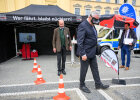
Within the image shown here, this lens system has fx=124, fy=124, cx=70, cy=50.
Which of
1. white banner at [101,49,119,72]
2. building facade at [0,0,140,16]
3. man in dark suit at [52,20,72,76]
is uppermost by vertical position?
building facade at [0,0,140,16]

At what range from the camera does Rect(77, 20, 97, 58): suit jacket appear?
9.99ft

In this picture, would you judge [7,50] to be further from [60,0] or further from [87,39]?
[60,0]

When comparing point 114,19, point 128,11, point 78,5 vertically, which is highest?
point 78,5

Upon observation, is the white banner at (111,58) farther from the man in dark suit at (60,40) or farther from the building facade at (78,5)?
the building facade at (78,5)

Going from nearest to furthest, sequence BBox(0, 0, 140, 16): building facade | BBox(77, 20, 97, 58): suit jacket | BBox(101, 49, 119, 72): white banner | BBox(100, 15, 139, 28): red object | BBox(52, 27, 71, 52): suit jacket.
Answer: BBox(77, 20, 97, 58): suit jacket, BBox(101, 49, 119, 72): white banner, BBox(52, 27, 71, 52): suit jacket, BBox(100, 15, 139, 28): red object, BBox(0, 0, 140, 16): building facade

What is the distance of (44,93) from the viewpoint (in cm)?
329

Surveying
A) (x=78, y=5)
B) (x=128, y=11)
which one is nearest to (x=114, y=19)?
(x=128, y=11)

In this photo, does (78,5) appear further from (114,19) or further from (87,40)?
(87,40)

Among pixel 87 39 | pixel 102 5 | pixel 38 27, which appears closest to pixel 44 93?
pixel 87 39

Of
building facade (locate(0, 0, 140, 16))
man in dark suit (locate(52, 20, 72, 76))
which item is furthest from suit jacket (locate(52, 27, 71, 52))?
building facade (locate(0, 0, 140, 16))

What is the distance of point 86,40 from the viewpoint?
3.16 meters

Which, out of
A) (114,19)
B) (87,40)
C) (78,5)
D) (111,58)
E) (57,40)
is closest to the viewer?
(87,40)

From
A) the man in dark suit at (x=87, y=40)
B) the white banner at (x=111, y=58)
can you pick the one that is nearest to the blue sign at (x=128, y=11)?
the white banner at (x=111, y=58)

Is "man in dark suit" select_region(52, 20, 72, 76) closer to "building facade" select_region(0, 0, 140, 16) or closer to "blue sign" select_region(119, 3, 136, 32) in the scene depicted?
"blue sign" select_region(119, 3, 136, 32)
